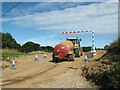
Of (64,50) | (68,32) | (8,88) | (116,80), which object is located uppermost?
(68,32)

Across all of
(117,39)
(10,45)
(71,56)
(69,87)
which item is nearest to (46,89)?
(69,87)

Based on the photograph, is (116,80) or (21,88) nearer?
(116,80)

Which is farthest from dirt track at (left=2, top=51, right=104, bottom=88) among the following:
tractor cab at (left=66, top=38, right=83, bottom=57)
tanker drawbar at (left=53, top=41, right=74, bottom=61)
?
tractor cab at (left=66, top=38, right=83, bottom=57)

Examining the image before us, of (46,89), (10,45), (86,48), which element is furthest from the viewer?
(10,45)

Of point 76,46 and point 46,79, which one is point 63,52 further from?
point 46,79

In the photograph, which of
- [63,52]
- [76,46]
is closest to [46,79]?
[63,52]

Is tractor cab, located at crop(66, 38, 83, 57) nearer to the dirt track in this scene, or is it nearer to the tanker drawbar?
the tanker drawbar

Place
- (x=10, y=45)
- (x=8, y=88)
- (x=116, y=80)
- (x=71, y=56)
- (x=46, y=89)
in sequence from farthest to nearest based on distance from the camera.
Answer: (x=10, y=45) < (x=71, y=56) < (x=8, y=88) < (x=46, y=89) < (x=116, y=80)

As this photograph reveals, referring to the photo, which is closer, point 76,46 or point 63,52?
point 63,52

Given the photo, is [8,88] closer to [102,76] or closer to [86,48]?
[102,76]

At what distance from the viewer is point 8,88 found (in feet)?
15.6

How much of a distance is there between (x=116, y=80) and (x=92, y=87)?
90 cm

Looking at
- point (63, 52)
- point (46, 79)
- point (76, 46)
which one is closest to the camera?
point (46, 79)

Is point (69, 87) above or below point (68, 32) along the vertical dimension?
below
